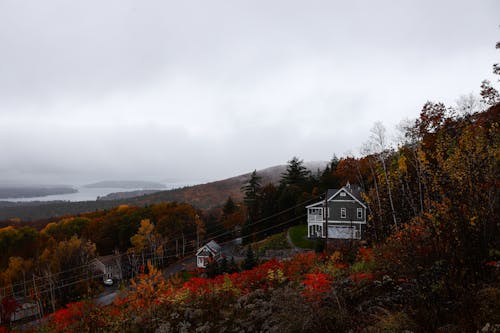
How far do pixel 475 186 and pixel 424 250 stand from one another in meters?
A: 1.80

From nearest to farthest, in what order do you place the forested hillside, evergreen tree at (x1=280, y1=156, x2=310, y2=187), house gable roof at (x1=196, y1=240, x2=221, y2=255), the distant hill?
the forested hillside
house gable roof at (x1=196, y1=240, x2=221, y2=255)
evergreen tree at (x1=280, y1=156, x2=310, y2=187)
the distant hill

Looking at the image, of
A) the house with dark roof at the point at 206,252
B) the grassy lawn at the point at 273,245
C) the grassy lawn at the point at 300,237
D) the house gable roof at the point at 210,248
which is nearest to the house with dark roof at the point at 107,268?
the house with dark roof at the point at 206,252

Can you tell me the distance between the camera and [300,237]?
1389 inches

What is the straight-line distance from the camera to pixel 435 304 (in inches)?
193

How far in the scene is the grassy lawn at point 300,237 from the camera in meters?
32.8

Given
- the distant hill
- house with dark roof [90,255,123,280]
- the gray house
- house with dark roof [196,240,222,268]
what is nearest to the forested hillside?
the gray house

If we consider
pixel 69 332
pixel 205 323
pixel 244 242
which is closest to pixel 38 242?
pixel 244 242

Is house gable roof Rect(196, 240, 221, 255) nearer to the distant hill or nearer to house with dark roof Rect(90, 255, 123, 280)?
house with dark roof Rect(90, 255, 123, 280)

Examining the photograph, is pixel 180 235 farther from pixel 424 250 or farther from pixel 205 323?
pixel 424 250

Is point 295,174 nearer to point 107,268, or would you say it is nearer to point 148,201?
point 107,268

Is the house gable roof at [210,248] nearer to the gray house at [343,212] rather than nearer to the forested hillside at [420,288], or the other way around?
the gray house at [343,212]

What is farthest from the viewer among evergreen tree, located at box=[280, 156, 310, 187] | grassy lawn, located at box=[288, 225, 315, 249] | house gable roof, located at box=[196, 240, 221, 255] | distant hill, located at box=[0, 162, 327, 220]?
distant hill, located at box=[0, 162, 327, 220]

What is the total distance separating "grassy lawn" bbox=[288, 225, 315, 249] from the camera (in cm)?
3284

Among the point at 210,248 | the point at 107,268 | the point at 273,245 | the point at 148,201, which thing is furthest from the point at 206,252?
the point at 148,201
